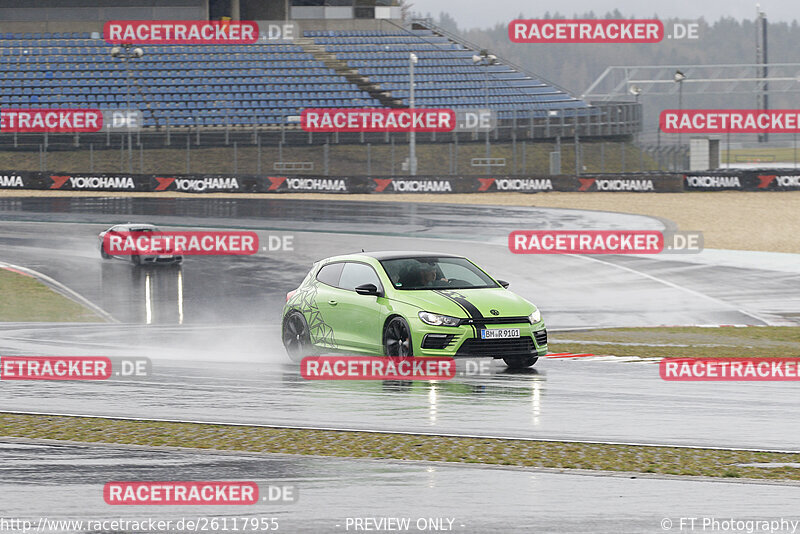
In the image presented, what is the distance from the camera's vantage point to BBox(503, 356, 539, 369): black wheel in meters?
13.4

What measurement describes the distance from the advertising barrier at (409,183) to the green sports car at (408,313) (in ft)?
106

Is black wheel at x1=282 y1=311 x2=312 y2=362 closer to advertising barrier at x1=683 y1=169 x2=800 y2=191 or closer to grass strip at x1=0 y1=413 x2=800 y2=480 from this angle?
grass strip at x1=0 y1=413 x2=800 y2=480

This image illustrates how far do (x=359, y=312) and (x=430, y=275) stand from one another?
99cm

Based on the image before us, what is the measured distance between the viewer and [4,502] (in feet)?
23.5

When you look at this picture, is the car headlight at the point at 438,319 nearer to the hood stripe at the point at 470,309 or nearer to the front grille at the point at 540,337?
the hood stripe at the point at 470,309

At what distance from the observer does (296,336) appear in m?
14.9

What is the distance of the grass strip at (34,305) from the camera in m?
23.0

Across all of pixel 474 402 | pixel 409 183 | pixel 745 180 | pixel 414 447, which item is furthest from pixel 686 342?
pixel 745 180

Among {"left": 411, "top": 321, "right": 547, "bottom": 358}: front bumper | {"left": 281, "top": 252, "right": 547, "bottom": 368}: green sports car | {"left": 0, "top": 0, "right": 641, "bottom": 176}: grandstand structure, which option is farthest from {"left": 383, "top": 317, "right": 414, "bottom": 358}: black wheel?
{"left": 0, "top": 0, "right": 641, "bottom": 176}: grandstand structure

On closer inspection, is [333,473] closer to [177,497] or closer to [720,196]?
[177,497]

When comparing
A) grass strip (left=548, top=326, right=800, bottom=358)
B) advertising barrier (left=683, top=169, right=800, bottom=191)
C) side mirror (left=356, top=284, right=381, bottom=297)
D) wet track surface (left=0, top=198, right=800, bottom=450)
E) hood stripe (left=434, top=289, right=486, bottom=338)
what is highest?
advertising barrier (left=683, top=169, right=800, bottom=191)

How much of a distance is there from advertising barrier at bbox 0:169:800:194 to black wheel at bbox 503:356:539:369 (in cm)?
3351

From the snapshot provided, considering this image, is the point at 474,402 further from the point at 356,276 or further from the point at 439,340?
the point at 356,276

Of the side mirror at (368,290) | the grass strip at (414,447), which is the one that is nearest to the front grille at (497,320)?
the side mirror at (368,290)
